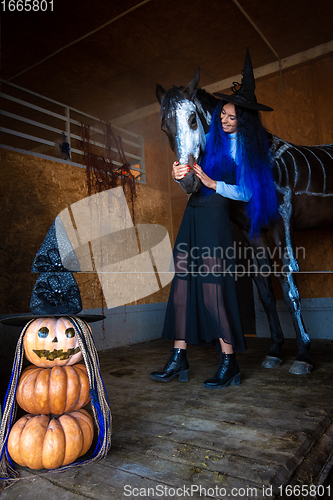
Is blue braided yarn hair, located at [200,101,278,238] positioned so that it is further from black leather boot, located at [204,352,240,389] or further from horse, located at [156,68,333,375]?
black leather boot, located at [204,352,240,389]

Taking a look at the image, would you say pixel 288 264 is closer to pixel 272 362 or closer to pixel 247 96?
pixel 272 362

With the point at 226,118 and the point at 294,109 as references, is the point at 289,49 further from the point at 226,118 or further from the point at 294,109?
the point at 226,118

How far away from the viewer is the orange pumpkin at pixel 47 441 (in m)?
0.94

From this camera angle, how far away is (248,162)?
2.01 m

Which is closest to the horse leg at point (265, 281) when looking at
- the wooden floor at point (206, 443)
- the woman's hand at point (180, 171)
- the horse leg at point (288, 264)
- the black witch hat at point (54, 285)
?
the horse leg at point (288, 264)

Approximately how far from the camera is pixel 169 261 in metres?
4.19

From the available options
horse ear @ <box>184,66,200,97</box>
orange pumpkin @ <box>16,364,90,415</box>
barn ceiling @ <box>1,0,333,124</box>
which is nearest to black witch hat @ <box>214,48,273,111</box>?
horse ear @ <box>184,66,200,97</box>

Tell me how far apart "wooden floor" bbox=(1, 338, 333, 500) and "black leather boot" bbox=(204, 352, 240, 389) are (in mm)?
43

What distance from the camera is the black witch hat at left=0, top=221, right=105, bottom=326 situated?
3.62 ft

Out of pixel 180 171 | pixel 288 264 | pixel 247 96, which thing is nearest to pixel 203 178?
pixel 180 171

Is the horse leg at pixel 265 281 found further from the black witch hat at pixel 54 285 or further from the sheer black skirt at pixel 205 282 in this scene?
the black witch hat at pixel 54 285

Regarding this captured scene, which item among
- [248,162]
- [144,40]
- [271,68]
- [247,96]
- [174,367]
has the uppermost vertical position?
[144,40]

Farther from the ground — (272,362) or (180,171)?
(180,171)

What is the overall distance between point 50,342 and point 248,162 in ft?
5.07
